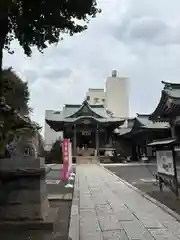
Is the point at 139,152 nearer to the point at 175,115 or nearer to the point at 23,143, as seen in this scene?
the point at 175,115

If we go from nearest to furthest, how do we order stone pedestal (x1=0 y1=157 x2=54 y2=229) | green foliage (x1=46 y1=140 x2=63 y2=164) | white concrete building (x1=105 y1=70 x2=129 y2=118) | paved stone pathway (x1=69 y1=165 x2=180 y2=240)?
paved stone pathway (x1=69 y1=165 x2=180 y2=240), stone pedestal (x1=0 y1=157 x2=54 y2=229), green foliage (x1=46 y1=140 x2=63 y2=164), white concrete building (x1=105 y1=70 x2=129 y2=118)

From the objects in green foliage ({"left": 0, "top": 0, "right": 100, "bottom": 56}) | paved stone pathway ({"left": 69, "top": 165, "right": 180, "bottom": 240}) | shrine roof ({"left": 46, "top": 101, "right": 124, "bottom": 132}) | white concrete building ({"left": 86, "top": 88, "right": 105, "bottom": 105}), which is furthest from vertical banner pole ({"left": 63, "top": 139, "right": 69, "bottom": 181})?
white concrete building ({"left": 86, "top": 88, "right": 105, "bottom": 105})

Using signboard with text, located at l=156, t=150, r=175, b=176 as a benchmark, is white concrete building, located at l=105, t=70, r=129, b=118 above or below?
above

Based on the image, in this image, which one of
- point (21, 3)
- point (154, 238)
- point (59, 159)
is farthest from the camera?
point (59, 159)

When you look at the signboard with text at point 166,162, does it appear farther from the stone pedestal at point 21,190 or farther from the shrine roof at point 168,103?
the shrine roof at point 168,103

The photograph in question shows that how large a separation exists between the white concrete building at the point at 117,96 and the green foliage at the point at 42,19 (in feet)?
225

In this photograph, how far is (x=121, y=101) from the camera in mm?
78562

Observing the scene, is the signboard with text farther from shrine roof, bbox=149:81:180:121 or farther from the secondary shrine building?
the secondary shrine building

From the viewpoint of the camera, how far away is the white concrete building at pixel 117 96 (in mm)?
77375

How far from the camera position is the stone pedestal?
23.1 ft

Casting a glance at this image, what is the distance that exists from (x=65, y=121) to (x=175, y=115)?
59.1 ft

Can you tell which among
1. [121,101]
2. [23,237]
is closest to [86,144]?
[121,101]

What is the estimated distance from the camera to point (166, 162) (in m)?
11.6

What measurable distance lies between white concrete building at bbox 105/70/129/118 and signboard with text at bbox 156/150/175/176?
65.0 metres
